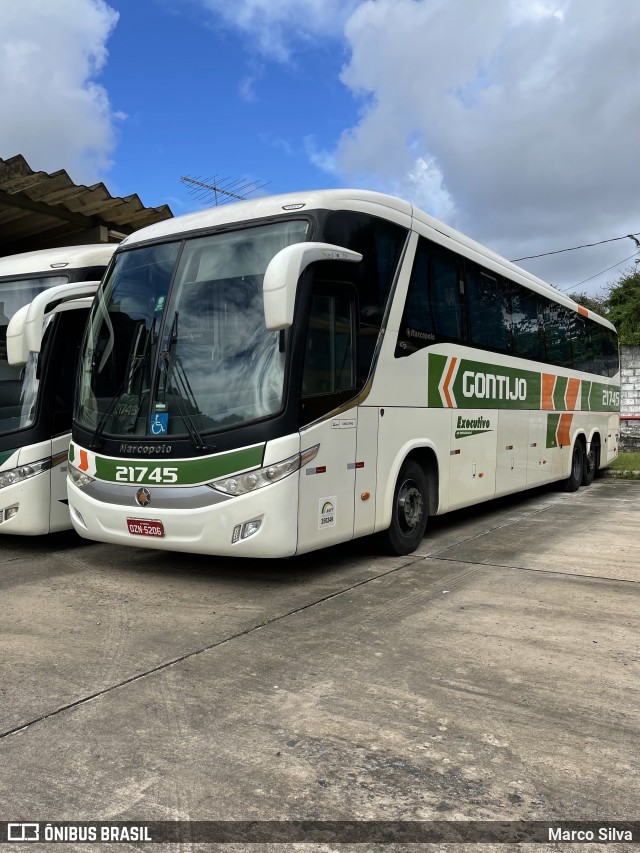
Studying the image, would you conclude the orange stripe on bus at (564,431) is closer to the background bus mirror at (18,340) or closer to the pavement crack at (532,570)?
the pavement crack at (532,570)

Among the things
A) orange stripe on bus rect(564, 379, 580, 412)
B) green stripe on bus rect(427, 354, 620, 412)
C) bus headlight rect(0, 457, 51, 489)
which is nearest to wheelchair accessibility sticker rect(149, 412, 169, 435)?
bus headlight rect(0, 457, 51, 489)

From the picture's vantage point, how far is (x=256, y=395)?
5.46 m

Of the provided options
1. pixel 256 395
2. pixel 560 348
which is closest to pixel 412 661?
pixel 256 395

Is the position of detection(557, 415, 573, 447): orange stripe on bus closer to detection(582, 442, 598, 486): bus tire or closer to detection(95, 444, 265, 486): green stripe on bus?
detection(582, 442, 598, 486): bus tire

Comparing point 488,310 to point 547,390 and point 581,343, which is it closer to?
point 547,390

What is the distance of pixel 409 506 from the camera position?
721 centimetres

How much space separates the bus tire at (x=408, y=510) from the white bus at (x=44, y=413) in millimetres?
3307

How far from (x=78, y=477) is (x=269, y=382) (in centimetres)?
203

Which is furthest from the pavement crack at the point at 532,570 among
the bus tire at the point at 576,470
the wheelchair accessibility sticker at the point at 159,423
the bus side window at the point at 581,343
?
the bus side window at the point at 581,343

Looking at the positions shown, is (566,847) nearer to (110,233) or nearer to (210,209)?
(210,209)

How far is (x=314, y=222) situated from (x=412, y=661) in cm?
341

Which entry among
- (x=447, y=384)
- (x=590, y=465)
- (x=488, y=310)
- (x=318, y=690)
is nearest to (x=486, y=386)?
(x=488, y=310)

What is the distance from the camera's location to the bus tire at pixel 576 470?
516 inches

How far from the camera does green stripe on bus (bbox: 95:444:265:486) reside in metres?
5.37
